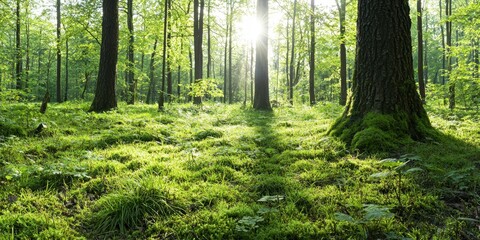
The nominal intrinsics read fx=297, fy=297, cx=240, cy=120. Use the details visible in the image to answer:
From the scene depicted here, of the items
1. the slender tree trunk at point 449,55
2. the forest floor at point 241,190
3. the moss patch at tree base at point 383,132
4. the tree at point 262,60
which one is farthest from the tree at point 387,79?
the tree at point 262,60

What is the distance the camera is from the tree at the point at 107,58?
9758 millimetres

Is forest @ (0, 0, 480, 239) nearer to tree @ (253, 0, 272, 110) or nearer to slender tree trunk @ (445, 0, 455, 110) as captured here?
slender tree trunk @ (445, 0, 455, 110)

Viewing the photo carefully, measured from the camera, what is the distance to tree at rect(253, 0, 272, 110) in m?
12.2

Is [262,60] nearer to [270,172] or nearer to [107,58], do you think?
[107,58]

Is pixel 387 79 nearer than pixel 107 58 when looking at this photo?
Yes

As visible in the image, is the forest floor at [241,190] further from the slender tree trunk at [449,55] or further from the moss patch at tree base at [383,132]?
the slender tree trunk at [449,55]

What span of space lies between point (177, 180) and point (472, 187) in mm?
3287

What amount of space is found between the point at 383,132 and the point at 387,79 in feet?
3.12

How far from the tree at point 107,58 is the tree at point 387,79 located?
25.5ft

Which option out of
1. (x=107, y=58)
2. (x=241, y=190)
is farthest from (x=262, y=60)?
(x=241, y=190)

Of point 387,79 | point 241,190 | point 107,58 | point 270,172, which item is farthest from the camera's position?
point 107,58

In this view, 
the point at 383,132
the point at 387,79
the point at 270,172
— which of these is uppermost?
the point at 387,79

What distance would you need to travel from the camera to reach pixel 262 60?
1226cm

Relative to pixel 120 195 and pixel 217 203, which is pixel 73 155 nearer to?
pixel 120 195
